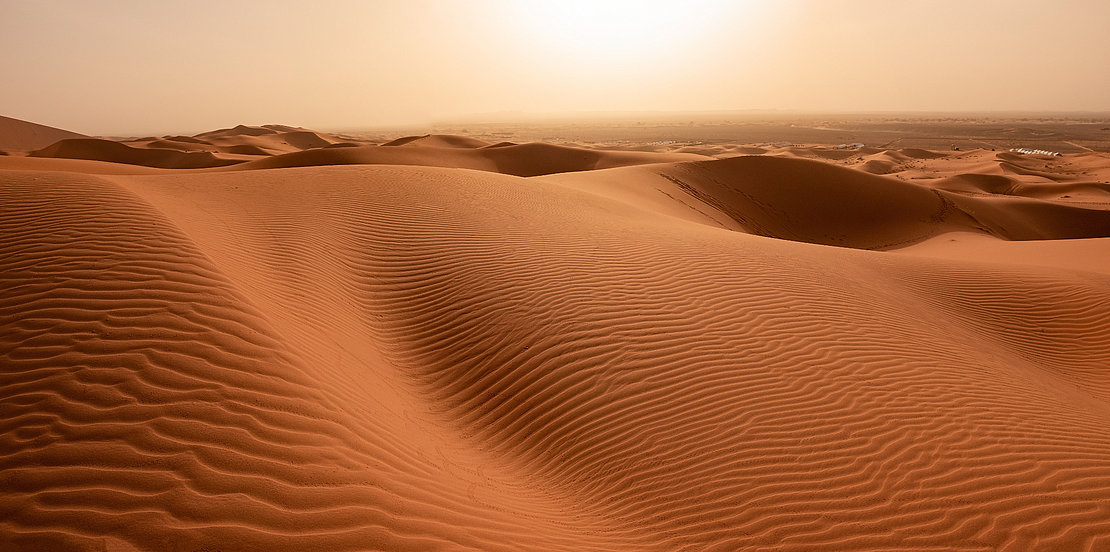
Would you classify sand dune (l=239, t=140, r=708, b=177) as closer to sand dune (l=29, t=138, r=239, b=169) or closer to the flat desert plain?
sand dune (l=29, t=138, r=239, b=169)

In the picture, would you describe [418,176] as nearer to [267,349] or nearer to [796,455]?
[267,349]

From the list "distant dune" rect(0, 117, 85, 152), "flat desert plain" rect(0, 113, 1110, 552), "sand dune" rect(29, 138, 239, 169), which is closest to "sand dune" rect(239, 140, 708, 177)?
"sand dune" rect(29, 138, 239, 169)

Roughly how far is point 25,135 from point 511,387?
9288 cm

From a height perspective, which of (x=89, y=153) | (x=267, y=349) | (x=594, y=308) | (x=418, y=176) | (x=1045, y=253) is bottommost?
(x=1045, y=253)

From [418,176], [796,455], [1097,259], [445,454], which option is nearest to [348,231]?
[418,176]

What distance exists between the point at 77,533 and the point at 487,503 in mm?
2123

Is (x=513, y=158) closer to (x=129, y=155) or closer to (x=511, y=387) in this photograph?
(x=129, y=155)

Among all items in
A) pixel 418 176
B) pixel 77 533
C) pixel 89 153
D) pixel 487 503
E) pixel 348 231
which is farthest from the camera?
pixel 89 153

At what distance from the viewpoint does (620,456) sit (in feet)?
14.4

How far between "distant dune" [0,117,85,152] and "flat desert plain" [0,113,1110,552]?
74.5 m

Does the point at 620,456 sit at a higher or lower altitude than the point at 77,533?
lower

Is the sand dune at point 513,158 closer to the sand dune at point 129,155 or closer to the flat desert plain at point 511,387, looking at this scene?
the sand dune at point 129,155

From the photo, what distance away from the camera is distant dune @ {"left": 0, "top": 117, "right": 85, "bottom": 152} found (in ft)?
202

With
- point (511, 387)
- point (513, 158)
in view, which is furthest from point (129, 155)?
point (511, 387)
